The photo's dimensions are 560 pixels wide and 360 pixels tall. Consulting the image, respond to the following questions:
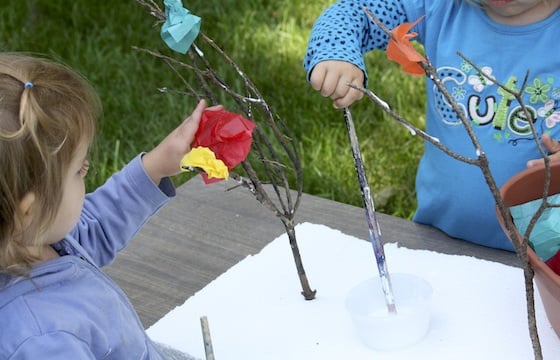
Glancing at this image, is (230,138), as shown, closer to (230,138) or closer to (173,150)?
(230,138)

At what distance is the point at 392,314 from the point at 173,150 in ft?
1.11

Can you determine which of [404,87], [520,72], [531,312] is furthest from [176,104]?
[531,312]

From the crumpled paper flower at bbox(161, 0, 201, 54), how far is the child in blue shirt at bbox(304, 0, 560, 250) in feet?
1.06

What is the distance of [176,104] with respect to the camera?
2416 millimetres

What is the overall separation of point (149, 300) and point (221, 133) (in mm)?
415

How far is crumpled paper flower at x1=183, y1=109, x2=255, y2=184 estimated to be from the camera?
96 cm

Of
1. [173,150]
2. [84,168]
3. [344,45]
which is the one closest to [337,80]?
[344,45]

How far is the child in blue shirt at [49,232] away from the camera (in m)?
0.84

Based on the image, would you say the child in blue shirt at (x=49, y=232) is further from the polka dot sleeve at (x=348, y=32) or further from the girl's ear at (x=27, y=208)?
the polka dot sleeve at (x=348, y=32)

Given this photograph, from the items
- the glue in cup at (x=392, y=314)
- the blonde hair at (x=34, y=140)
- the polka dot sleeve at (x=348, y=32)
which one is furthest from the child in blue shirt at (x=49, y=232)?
the polka dot sleeve at (x=348, y=32)

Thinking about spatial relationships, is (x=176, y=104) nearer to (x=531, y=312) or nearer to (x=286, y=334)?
(x=286, y=334)

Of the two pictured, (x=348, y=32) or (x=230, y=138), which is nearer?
(x=230, y=138)

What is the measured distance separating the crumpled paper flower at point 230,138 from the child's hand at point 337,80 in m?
0.18

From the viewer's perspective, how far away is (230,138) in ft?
3.15
